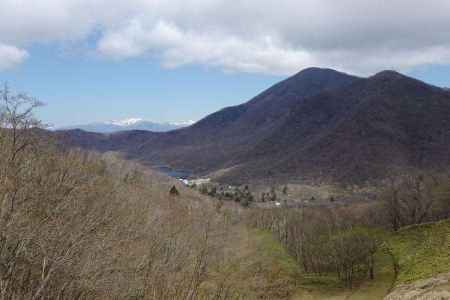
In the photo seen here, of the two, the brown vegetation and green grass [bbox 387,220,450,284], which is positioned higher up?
the brown vegetation

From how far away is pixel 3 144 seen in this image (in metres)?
30.7

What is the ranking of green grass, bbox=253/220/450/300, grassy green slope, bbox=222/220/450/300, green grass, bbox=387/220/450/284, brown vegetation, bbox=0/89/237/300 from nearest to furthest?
1. brown vegetation, bbox=0/89/237/300
2. grassy green slope, bbox=222/220/450/300
3. green grass, bbox=387/220/450/284
4. green grass, bbox=253/220/450/300

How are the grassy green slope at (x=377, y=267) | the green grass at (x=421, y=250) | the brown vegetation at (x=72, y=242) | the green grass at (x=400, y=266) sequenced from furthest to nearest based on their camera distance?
the green grass at (x=400, y=266) < the green grass at (x=421, y=250) < the grassy green slope at (x=377, y=267) < the brown vegetation at (x=72, y=242)

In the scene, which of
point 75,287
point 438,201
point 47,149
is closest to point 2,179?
point 75,287

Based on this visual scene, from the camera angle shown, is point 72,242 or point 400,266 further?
point 400,266

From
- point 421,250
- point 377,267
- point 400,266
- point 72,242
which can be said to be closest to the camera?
point 72,242

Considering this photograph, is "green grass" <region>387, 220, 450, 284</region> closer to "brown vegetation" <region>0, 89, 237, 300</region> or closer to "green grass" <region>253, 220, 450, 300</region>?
"green grass" <region>253, 220, 450, 300</region>

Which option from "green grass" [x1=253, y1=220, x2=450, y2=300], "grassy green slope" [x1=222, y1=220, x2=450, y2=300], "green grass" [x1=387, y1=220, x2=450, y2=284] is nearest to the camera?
"grassy green slope" [x1=222, y1=220, x2=450, y2=300]

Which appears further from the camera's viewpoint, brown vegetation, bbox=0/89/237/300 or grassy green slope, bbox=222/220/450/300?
grassy green slope, bbox=222/220/450/300

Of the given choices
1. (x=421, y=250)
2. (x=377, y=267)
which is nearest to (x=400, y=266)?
(x=421, y=250)

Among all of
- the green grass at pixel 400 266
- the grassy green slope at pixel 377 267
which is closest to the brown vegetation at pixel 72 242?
the grassy green slope at pixel 377 267

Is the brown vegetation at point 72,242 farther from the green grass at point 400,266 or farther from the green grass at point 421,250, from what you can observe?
the green grass at point 421,250

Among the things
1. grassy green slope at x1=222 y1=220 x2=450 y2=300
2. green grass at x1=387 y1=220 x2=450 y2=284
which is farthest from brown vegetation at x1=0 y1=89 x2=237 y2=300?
green grass at x1=387 y1=220 x2=450 y2=284

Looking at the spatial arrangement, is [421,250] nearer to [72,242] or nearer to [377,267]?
[377,267]
